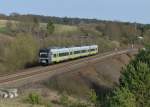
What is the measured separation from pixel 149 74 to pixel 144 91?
1880 millimetres

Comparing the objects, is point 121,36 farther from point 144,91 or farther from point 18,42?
point 144,91

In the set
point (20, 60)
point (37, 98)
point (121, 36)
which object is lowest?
point (121, 36)

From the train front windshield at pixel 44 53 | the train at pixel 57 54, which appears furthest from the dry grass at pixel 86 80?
the train front windshield at pixel 44 53

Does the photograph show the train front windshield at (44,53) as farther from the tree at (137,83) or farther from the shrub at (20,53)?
the tree at (137,83)

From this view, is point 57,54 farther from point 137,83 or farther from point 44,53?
point 137,83

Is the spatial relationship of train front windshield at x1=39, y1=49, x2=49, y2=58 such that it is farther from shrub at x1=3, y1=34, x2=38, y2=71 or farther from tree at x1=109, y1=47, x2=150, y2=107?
tree at x1=109, y1=47, x2=150, y2=107

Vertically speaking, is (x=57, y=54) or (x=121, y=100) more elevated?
(x=121, y=100)

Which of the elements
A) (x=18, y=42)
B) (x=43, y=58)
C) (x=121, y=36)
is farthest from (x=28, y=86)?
(x=121, y=36)

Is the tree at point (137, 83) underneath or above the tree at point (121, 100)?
underneath

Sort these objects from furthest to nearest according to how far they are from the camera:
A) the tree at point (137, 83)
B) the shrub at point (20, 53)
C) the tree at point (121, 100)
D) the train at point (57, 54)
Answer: the shrub at point (20, 53)
the train at point (57, 54)
the tree at point (137, 83)
the tree at point (121, 100)

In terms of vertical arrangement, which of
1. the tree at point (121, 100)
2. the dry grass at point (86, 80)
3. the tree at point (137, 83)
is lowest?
the dry grass at point (86, 80)

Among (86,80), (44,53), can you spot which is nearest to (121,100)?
(86,80)

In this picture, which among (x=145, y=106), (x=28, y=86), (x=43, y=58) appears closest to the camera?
(x=145, y=106)

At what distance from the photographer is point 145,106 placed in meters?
34.2
